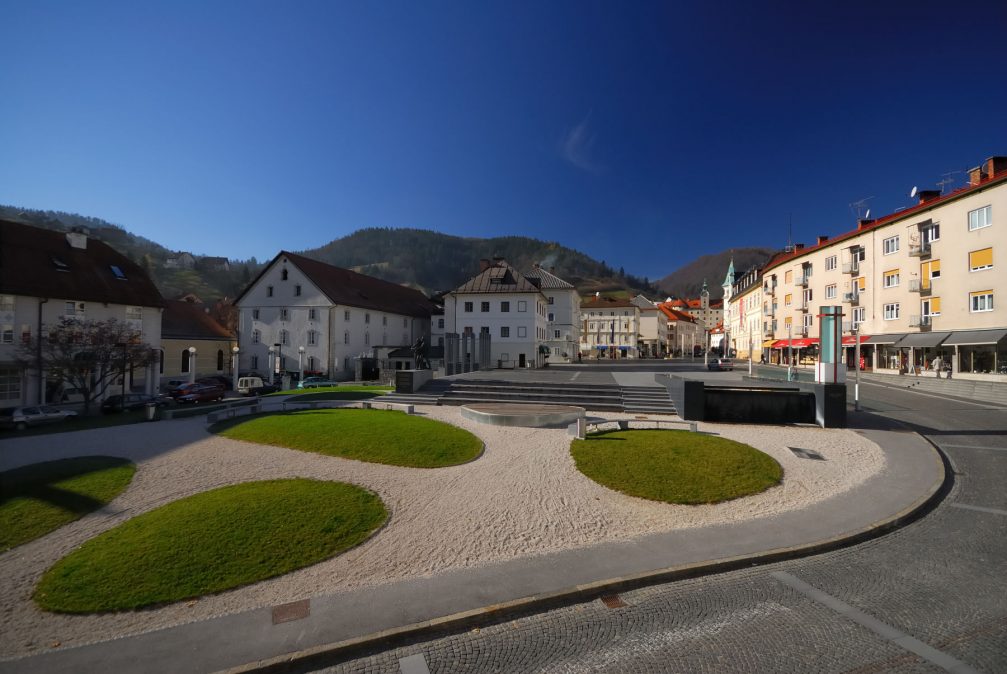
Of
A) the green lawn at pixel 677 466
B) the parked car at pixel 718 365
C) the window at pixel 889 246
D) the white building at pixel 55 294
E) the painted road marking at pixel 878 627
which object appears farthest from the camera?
the window at pixel 889 246

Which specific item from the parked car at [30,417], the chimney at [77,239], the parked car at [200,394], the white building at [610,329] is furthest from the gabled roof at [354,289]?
the white building at [610,329]

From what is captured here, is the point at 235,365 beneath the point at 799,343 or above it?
beneath

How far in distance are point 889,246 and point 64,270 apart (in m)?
66.7

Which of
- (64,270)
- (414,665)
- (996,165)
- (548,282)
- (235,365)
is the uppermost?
(996,165)

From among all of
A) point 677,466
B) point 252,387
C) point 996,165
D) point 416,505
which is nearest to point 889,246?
point 996,165

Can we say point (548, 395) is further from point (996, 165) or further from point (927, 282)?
point (996, 165)

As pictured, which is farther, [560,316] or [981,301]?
[560,316]

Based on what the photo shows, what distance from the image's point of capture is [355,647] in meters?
4.72

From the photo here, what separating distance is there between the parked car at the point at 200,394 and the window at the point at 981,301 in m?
54.4

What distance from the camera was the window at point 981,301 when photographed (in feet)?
97.7

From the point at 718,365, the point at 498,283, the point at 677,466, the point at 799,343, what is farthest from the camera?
the point at 799,343

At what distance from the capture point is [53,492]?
31.0ft

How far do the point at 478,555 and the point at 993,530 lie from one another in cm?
900

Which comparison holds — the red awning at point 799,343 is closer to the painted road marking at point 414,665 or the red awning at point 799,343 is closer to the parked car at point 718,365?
the parked car at point 718,365
